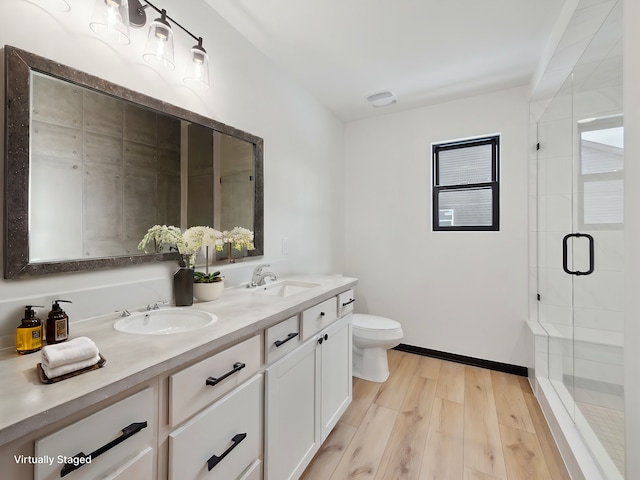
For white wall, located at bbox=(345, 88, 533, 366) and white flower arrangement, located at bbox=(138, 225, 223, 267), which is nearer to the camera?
white flower arrangement, located at bbox=(138, 225, 223, 267)

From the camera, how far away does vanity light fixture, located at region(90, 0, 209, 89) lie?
1137mm

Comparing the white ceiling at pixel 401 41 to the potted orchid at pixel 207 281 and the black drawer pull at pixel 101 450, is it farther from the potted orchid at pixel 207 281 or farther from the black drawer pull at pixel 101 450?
the black drawer pull at pixel 101 450

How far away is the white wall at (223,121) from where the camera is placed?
1.02m

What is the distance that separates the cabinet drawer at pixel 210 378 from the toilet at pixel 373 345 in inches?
54.7

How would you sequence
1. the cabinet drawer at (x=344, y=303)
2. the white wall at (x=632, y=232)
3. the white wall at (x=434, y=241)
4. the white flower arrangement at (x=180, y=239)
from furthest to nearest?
the white wall at (x=434, y=241)
the cabinet drawer at (x=344, y=303)
the white flower arrangement at (x=180, y=239)
the white wall at (x=632, y=232)

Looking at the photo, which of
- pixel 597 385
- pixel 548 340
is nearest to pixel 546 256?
pixel 548 340

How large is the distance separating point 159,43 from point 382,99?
6.23 feet

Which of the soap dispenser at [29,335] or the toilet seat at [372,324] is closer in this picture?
the soap dispenser at [29,335]

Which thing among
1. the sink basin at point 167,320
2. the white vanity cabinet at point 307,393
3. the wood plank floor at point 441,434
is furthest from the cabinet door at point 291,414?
the sink basin at point 167,320

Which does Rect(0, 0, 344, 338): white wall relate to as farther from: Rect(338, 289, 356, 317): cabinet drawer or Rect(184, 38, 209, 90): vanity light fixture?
Rect(338, 289, 356, 317): cabinet drawer

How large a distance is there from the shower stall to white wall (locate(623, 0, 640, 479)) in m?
0.29

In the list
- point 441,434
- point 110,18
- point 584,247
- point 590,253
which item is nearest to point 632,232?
point 590,253

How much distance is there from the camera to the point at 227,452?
3.24ft

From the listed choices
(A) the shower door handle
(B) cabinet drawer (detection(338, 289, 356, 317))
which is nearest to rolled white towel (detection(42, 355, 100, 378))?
(B) cabinet drawer (detection(338, 289, 356, 317))
